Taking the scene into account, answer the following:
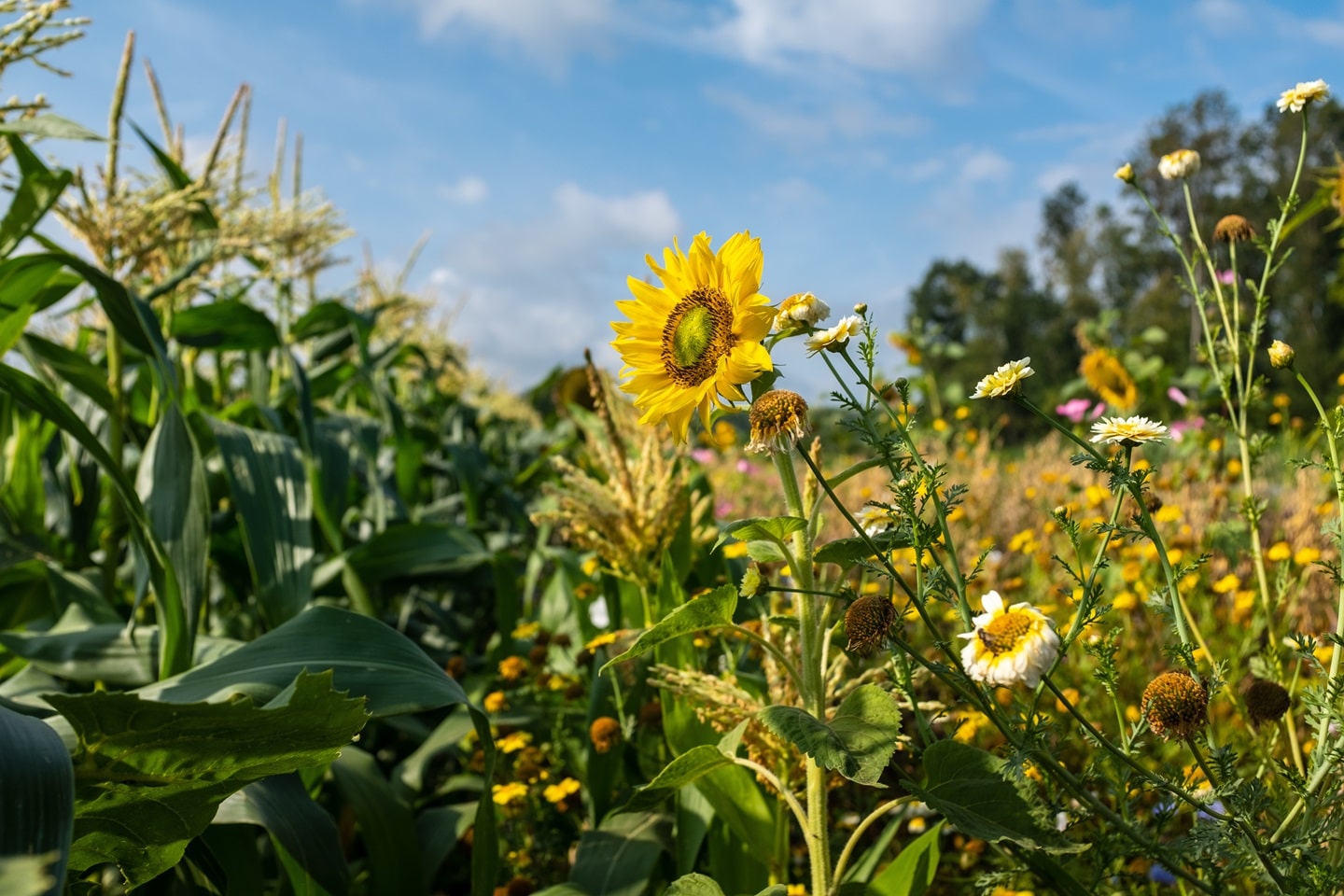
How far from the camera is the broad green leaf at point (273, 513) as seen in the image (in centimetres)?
197

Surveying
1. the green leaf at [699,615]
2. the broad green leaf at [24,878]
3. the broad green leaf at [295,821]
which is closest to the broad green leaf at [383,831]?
the broad green leaf at [295,821]

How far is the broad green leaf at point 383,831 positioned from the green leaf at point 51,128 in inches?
49.0

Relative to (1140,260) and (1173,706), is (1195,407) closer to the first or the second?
(1173,706)

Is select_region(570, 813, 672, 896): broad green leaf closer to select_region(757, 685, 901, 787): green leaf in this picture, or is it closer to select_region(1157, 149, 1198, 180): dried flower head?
select_region(757, 685, 901, 787): green leaf

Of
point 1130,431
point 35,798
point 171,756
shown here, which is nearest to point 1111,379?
point 1130,431

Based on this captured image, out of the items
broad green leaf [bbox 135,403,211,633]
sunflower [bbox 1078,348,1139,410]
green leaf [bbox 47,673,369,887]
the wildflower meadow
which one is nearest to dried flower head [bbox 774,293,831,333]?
the wildflower meadow

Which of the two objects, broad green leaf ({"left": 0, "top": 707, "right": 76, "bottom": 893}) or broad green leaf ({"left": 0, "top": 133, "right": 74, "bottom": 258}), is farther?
broad green leaf ({"left": 0, "top": 133, "right": 74, "bottom": 258})

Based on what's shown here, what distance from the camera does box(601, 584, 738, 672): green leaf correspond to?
106 cm

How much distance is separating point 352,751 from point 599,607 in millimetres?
970

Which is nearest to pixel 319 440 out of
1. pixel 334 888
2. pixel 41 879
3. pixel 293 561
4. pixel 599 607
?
pixel 293 561

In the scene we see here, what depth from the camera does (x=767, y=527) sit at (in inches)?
43.3

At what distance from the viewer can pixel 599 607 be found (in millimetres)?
2639

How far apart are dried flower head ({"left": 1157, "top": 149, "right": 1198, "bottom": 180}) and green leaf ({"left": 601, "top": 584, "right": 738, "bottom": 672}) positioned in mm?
1002

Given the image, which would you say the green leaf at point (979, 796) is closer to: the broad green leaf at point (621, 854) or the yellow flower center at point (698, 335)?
the yellow flower center at point (698, 335)
